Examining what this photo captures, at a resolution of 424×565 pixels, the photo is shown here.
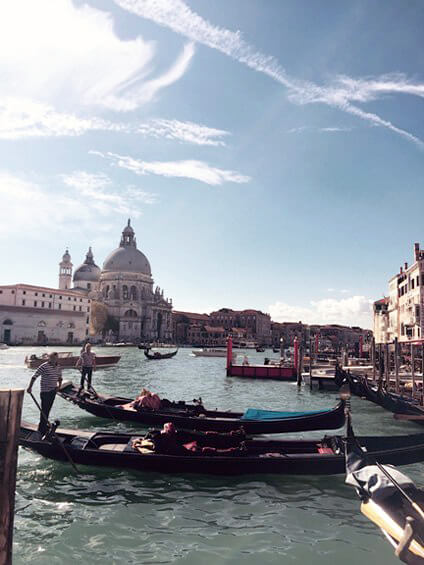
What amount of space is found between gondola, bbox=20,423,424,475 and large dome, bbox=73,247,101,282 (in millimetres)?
91661

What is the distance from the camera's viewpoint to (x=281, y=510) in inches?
214

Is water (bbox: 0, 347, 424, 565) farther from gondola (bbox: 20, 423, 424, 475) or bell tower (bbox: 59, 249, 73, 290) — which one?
bell tower (bbox: 59, 249, 73, 290)

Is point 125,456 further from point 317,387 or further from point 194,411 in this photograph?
point 317,387

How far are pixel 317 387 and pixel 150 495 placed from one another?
1594cm

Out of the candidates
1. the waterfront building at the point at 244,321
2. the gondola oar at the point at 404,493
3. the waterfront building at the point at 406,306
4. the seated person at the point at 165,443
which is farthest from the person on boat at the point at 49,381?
the waterfront building at the point at 244,321

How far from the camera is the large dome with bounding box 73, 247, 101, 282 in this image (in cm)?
9550

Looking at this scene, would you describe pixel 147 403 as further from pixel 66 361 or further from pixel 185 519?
pixel 66 361

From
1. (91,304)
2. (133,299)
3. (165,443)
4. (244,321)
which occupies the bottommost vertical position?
(165,443)

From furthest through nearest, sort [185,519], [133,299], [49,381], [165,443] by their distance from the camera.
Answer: [133,299]
[49,381]
[165,443]
[185,519]

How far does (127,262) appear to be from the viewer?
90562 mm

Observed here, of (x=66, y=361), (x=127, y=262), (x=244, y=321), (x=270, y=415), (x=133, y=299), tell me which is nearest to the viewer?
(x=270, y=415)

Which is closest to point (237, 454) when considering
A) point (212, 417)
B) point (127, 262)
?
point (212, 417)

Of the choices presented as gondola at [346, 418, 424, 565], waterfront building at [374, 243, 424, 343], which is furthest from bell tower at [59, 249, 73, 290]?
gondola at [346, 418, 424, 565]

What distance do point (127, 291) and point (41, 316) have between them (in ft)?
90.5
